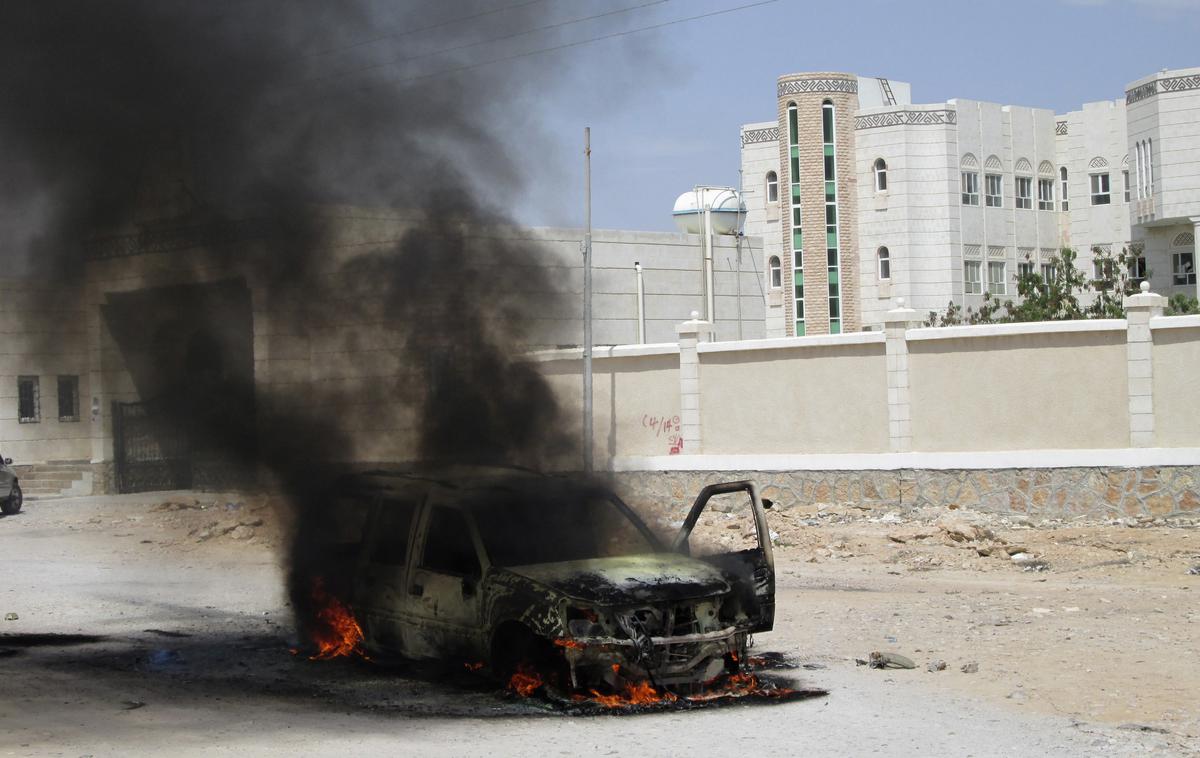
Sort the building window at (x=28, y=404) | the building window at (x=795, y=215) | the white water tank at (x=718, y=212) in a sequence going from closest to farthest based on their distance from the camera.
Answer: the building window at (x=28, y=404) < the white water tank at (x=718, y=212) < the building window at (x=795, y=215)

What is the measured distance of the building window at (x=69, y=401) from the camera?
2298 centimetres

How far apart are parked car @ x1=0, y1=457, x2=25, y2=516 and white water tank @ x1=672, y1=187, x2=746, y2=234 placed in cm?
1916

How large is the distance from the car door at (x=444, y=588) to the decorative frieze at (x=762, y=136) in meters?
57.8

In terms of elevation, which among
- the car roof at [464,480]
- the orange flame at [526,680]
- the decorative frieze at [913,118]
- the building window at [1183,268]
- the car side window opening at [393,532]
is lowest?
the orange flame at [526,680]

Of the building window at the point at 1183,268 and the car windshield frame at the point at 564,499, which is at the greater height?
the building window at the point at 1183,268

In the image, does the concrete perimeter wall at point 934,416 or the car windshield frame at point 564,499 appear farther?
the concrete perimeter wall at point 934,416

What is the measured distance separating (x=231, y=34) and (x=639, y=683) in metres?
6.34

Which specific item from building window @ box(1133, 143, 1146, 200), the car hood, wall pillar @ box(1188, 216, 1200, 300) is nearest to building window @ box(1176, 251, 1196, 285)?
wall pillar @ box(1188, 216, 1200, 300)

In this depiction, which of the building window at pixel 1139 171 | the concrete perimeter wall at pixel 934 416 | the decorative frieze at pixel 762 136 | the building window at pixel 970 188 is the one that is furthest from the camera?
the decorative frieze at pixel 762 136

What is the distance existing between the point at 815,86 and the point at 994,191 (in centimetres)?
928

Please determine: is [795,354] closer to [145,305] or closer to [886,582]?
[886,582]

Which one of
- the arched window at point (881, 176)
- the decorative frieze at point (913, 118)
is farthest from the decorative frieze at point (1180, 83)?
the arched window at point (881, 176)

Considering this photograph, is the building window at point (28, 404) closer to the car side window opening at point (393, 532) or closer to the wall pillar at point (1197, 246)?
the car side window opening at point (393, 532)

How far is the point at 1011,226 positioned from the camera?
207ft
